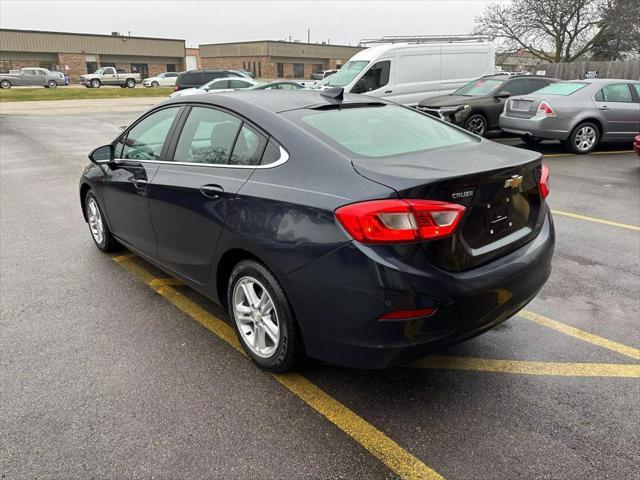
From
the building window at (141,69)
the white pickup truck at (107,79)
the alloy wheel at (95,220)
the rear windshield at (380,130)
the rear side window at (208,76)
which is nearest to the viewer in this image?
the rear windshield at (380,130)

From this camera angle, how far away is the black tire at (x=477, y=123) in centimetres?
1172

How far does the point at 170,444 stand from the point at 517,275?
1957 millimetres

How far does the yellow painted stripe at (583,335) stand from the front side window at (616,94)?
28.3 feet

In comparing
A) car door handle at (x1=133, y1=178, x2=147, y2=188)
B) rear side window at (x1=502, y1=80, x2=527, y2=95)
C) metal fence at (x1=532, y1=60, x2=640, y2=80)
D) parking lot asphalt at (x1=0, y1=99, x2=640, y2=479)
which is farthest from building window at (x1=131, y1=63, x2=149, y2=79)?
car door handle at (x1=133, y1=178, x2=147, y2=188)

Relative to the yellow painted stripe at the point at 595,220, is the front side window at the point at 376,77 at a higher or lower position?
higher

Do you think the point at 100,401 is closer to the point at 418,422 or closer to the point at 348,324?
the point at 348,324

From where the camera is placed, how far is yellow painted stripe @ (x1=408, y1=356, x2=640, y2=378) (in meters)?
3.01

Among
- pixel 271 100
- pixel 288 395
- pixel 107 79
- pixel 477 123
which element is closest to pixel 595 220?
pixel 271 100

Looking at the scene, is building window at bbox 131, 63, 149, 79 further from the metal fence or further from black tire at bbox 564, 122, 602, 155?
black tire at bbox 564, 122, 602, 155

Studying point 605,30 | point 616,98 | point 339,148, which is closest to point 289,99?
point 339,148

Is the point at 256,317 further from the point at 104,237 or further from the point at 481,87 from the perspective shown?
the point at 481,87

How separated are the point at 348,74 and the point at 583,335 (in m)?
11.5

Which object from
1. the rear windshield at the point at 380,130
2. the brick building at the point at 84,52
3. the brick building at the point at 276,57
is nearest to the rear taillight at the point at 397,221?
the rear windshield at the point at 380,130

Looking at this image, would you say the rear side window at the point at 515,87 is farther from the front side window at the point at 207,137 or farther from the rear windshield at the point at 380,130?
the front side window at the point at 207,137
